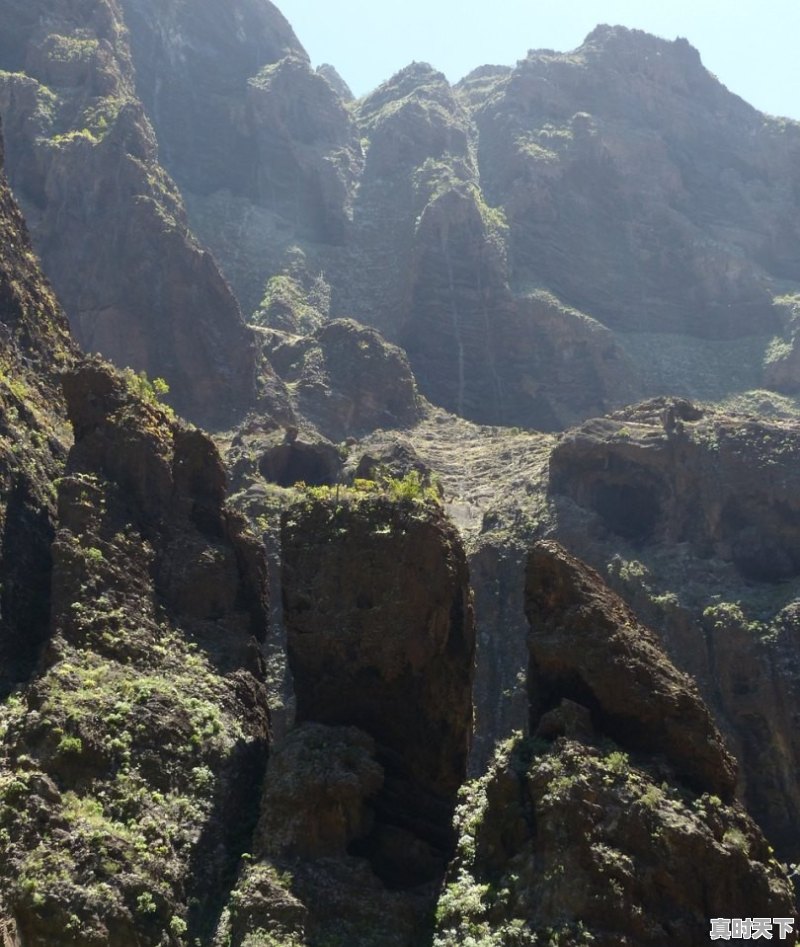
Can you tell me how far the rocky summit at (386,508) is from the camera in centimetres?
2422

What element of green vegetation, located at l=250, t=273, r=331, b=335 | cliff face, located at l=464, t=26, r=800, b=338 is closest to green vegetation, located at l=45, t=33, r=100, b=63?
green vegetation, located at l=250, t=273, r=331, b=335

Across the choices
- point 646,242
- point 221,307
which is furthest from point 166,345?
point 646,242

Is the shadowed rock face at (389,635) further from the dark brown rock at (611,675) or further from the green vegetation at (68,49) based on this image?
the green vegetation at (68,49)

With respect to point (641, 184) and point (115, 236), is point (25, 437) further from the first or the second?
point (641, 184)

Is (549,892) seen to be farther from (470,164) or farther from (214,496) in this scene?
(470,164)

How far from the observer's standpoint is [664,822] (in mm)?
23031

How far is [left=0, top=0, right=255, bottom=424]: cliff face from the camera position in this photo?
74.6m

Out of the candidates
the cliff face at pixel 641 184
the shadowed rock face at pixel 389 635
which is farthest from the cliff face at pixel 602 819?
the cliff face at pixel 641 184

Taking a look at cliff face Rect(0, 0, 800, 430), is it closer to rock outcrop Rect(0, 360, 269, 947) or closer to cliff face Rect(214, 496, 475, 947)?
rock outcrop Rect(0, 360, 269, 947)

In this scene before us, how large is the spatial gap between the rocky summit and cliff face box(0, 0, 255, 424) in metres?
0.28

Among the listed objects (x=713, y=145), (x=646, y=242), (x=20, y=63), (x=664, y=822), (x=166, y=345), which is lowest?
(x=664, y=822)

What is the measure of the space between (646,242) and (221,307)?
48122 millimetres

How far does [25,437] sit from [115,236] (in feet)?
159

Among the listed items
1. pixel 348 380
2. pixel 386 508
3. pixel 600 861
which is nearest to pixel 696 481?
pixel 386 508
